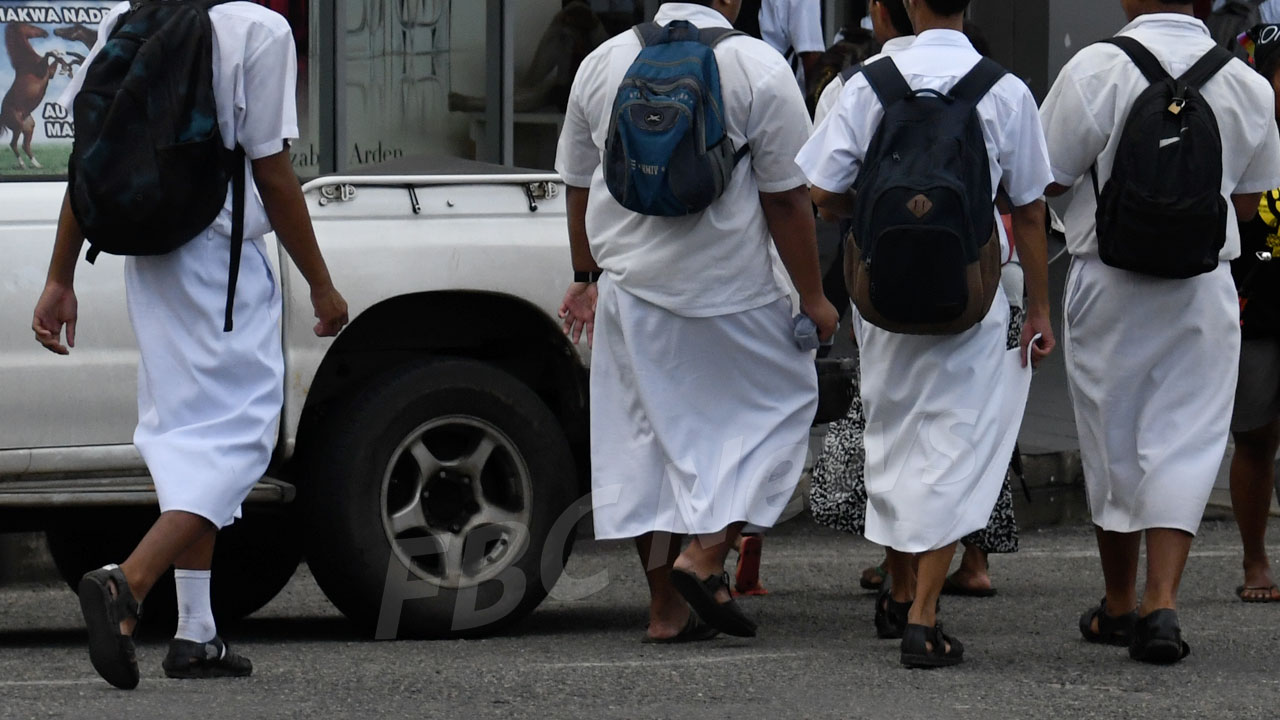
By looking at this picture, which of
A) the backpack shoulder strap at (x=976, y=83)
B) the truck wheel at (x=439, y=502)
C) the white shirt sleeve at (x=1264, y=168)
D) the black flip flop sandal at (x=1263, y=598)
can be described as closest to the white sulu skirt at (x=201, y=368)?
the truck wheel at (x=439, y=502)

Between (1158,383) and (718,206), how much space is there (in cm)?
124

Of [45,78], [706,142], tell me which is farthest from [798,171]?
[45,78]

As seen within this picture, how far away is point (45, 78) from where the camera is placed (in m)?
7.63

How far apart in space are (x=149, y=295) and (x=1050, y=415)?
6.55 meters

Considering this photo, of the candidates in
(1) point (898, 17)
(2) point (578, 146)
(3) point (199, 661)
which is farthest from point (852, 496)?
(3) point (199, 661)

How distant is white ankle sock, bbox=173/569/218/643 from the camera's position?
5.29 metres

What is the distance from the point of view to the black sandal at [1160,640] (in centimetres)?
573

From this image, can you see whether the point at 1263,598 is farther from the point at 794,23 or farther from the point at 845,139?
the point at 794,23

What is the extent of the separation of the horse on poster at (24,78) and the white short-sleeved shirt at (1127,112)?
129 inches

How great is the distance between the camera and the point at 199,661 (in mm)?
5312

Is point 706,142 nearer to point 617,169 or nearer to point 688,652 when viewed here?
point 617,169

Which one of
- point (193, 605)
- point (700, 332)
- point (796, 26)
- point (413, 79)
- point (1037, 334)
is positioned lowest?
point (413, 79)

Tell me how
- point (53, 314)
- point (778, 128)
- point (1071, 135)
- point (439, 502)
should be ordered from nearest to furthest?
point (53, 314) < point (778, 128) < point (1071, 135) < point (439, 502)

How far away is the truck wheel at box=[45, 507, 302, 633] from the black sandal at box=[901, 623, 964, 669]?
2.03m
